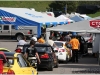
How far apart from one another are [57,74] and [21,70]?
676cm

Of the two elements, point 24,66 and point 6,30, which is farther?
point 6,30

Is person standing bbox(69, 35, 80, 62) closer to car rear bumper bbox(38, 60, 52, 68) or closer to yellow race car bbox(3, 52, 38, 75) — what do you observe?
car rear bumper bbox(38, 60, 52, 68)

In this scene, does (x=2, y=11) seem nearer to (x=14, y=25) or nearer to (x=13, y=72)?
(x=14, y=25)

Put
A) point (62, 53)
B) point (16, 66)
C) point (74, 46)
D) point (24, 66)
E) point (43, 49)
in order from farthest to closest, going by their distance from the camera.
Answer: point (74, 46)
point (62, 53)
point (43, 49)
point (24, 66)
point (16, 66)

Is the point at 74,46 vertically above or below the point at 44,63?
above

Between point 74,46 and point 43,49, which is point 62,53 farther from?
point 43,49

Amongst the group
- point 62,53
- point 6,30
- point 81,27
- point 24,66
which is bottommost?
point 62,53

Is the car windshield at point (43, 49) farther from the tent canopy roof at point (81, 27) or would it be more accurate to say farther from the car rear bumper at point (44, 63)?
the tent canopy roof at point (81, 27)

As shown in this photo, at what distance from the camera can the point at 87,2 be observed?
119 meters

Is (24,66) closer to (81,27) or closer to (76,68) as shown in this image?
(76,68)

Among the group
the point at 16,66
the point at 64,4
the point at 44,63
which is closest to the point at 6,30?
the point at 44,63

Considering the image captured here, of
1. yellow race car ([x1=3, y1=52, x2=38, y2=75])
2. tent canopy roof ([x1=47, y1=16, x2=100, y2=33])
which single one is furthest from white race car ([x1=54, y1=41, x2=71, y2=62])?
yellow race car ([x1=3, y1=52, x2=38, y2=75])

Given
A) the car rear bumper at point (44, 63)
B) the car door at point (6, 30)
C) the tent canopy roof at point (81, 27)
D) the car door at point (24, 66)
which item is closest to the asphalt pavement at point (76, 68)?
the car rear bumper at point (44, 63)

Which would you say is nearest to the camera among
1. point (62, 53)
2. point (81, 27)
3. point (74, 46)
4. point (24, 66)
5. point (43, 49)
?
point (24, 66)
